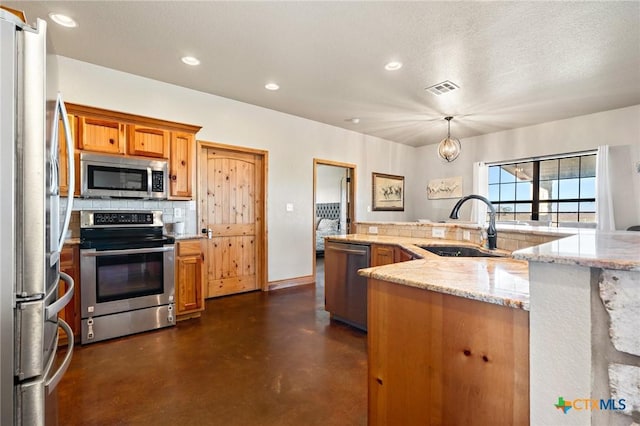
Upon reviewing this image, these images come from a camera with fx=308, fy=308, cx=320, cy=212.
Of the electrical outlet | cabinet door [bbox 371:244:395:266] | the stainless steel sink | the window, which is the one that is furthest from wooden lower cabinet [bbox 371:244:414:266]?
the window

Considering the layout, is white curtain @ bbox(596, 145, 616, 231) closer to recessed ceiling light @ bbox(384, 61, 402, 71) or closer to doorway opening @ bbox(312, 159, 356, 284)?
recessed ceiling light @ bbox(384, 61, 402, 71)

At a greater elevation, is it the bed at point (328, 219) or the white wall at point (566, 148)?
the white wall at point (566, 148)

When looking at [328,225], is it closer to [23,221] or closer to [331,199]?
[331,199]

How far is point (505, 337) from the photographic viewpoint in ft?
3.07

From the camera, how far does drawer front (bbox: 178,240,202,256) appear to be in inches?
121

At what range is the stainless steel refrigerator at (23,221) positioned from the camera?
904 millimetres

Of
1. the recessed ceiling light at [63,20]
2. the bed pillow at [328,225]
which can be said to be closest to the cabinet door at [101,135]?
the recessed ceiling light at [63,20]

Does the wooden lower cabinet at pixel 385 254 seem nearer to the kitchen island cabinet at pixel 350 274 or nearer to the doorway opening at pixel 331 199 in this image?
the kitchen island cabinet at pixel 350 274

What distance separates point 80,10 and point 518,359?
10.9 feet

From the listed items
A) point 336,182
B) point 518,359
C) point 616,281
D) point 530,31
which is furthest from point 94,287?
point 336,182

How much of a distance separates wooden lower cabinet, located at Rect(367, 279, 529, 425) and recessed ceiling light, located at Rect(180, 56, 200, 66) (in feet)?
9.28

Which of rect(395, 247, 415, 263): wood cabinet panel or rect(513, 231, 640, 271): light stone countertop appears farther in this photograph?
rect(395, 247, 415, 263): wood cabinet panel

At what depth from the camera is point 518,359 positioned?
907mm

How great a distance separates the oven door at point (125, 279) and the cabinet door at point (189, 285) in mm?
107
